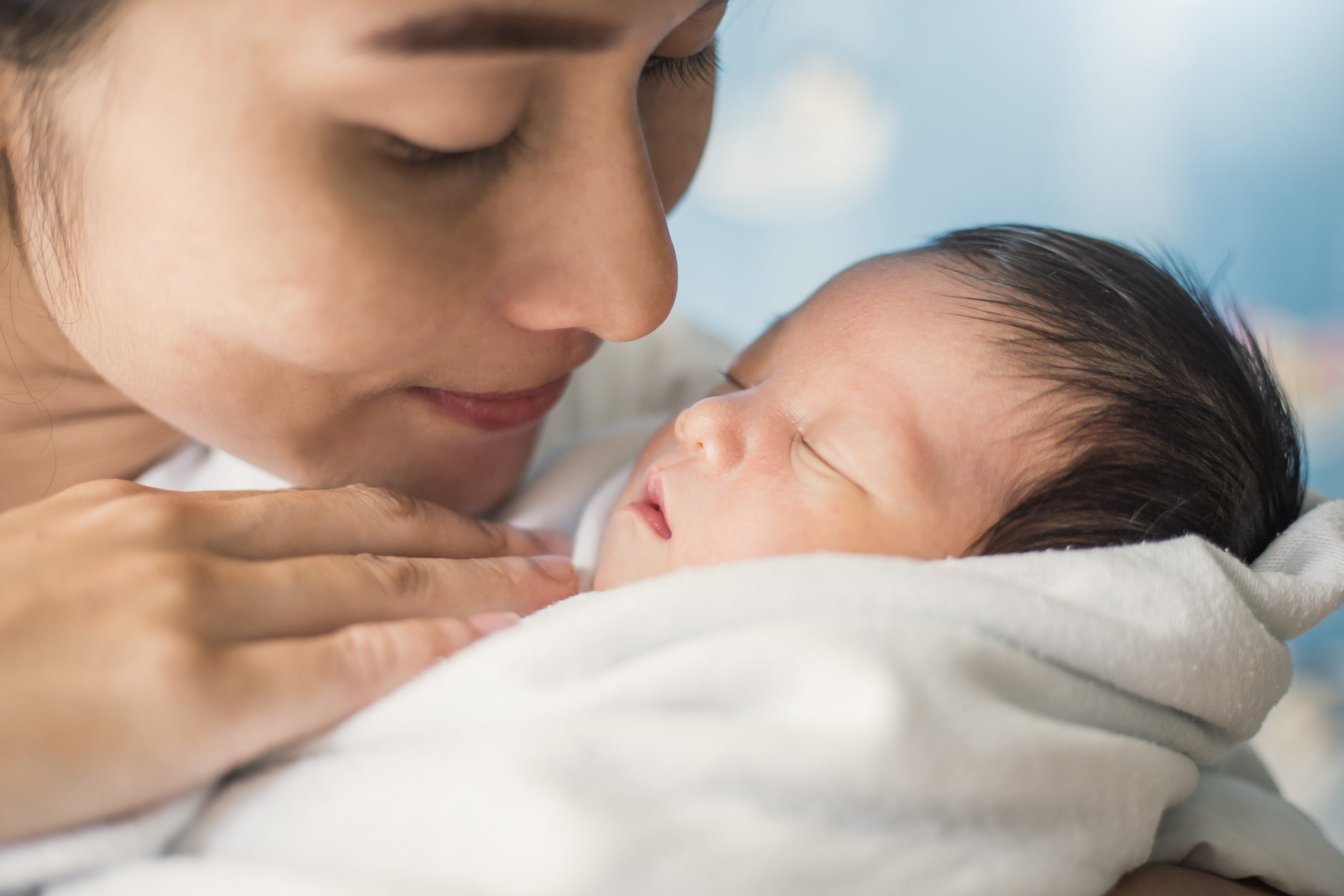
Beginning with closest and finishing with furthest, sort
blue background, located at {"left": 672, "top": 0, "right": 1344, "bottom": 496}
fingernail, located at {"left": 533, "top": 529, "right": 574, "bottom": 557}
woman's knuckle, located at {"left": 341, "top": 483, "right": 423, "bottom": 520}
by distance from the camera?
1. woman's knuckle, located at {"left": 341, "top": 483, "right": 423, "bottom": 520}
2. fingernail, located at {"left": 533, "top": 529, "right": 574, "bottom": 557}
3. blue background, located at {"left": 672, "top": 0, "right": 1344, "bottom": 496}

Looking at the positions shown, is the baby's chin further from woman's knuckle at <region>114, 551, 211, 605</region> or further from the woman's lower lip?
woman's knuckle at <region>114, 551, 211, 605</region>

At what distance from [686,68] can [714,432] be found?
1.08 feet

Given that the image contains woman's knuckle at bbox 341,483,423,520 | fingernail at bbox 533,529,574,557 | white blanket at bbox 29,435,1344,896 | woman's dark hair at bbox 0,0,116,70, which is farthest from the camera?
fingernail at bbox 533,529,574,557

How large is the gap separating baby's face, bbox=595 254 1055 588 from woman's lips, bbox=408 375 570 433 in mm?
134

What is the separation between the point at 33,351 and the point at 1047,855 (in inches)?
41.0

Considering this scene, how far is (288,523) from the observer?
2.45 feet

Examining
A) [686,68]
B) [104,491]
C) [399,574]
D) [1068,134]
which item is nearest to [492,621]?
[399,574]

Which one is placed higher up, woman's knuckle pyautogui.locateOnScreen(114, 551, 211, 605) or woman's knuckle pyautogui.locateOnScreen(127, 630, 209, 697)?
woman's knuckle pyautogui.locateOnScreen(114, 551, 211, 605)

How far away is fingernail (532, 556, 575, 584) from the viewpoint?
2.78 feet

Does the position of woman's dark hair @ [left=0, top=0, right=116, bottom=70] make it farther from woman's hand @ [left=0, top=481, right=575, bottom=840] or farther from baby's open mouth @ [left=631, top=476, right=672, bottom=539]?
baby's open mouth @ [left=631, top=476, right=672, bottom=539]

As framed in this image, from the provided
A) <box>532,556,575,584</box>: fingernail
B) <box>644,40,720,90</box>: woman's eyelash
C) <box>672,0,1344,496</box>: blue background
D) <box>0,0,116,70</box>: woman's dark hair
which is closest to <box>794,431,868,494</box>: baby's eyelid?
<box>532,556,575,584</box>: fingernail

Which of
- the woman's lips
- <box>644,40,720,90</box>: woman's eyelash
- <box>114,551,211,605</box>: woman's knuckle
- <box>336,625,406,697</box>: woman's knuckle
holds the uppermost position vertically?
<box>644,40,720,90</box>: woman's eyelash

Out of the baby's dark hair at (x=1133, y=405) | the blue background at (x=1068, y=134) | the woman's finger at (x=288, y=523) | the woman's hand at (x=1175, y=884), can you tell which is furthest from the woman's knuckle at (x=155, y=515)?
the blue background at (x=1068, y=134)

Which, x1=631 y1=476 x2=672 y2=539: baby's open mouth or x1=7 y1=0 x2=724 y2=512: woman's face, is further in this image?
x1=631 y1=476 x2=672 y2=539: baby's open mouth
